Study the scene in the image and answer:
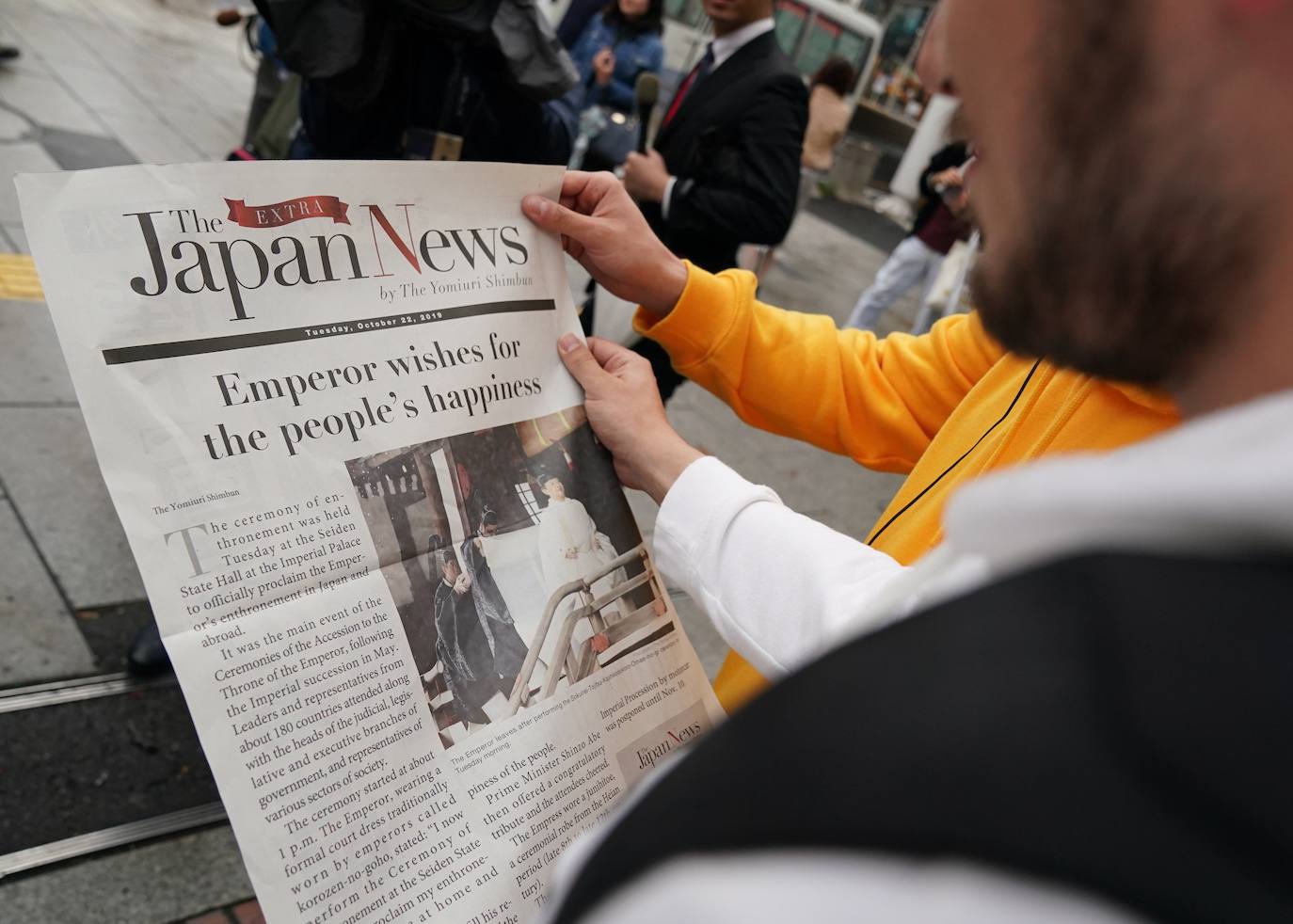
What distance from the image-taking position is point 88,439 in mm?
2307

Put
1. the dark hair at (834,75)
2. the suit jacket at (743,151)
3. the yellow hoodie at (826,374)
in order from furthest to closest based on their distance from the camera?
the dark hair at (834,75) < the suit jacket at (743,151) < the yellow hoodie at (826,374)

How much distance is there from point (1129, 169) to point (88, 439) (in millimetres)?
2641

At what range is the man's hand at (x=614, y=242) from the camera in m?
1.00

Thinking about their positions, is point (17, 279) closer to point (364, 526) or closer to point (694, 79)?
point (694, 79)

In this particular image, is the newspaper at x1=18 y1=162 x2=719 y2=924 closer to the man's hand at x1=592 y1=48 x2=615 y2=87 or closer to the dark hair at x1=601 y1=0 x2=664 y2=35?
the man's hand at x1=592 y1=48 x2=615 y2=87

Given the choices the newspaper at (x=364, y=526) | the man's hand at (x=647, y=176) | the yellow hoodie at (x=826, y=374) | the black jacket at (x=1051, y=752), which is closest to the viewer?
the black jacket at (x=1051, y=752)

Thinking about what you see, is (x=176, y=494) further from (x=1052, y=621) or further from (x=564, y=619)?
(x=1052, y=621)

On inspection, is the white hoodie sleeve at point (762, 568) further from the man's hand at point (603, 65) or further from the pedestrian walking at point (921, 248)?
the pedestrian walking at point (921, 248)

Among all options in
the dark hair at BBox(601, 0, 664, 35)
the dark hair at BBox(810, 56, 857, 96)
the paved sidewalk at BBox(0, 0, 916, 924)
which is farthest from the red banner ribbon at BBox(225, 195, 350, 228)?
the dark hair at BBox(810, 56, 857, 96)

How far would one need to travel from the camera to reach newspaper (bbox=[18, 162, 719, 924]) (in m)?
0.62

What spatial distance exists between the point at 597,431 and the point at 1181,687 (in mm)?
718

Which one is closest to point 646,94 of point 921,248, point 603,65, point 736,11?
point 736,11

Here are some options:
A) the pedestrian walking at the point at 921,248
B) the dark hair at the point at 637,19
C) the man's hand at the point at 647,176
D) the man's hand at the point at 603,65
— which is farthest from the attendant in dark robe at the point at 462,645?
the pedestrian walking at the point at 921,248

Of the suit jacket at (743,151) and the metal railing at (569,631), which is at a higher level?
the suit jacket at (743,151)
